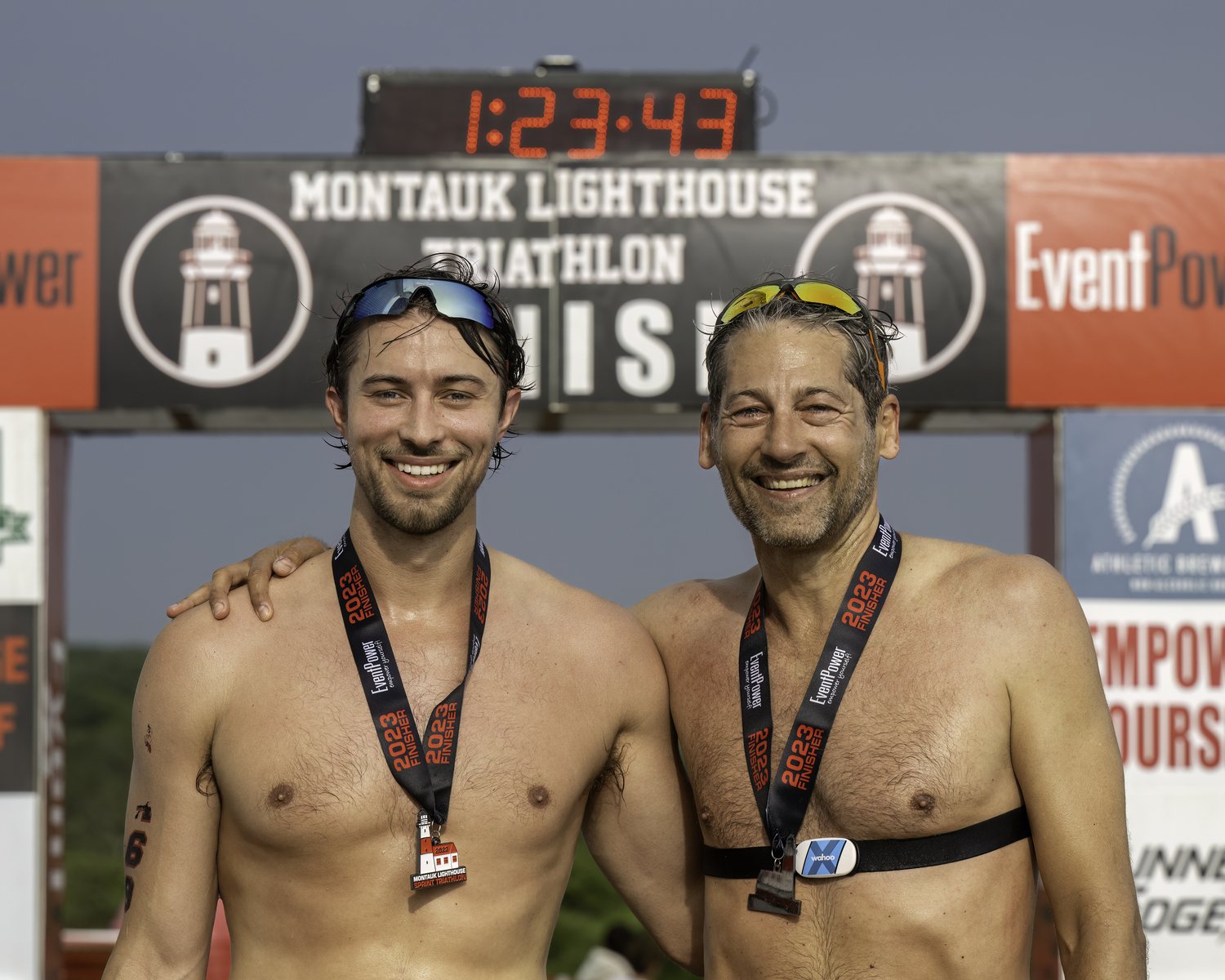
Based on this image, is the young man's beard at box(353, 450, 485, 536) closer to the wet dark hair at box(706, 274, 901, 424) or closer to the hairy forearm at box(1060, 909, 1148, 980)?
the wet dark hair at box(706, 274, 901, 424)

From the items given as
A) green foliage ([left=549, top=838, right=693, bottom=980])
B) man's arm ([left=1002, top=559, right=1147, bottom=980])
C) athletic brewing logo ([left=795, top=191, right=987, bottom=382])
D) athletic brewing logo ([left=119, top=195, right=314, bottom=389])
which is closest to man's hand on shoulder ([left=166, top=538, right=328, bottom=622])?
man's arm ([left=1002, top=559, right=1147, bottom=980])

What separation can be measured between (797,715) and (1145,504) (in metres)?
5.03

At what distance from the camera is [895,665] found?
3133 mm

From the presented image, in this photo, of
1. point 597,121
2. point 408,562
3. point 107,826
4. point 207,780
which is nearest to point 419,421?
point 408,562

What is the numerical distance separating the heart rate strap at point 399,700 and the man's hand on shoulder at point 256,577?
152mm

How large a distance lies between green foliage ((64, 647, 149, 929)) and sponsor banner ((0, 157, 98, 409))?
15.4 m

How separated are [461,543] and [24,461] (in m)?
4.94

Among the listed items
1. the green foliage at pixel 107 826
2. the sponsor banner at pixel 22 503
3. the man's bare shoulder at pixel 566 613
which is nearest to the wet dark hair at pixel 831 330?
the man's bare shoulder at pixel 566 613

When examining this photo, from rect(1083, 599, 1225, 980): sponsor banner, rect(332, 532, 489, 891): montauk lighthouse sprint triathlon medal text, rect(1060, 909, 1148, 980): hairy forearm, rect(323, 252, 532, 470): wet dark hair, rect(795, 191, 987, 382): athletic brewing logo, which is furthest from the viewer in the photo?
rect(795, 191, 987, 382): athletic brewing logo

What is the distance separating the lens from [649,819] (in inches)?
134

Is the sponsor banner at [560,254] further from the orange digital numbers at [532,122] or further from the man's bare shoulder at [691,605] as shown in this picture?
the man's bare shoulder at [691,605]

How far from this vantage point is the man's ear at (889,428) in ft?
10.9

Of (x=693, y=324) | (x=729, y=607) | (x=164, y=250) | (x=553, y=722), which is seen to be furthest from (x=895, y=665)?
(x=164, y=250)

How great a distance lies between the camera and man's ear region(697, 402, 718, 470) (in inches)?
131
